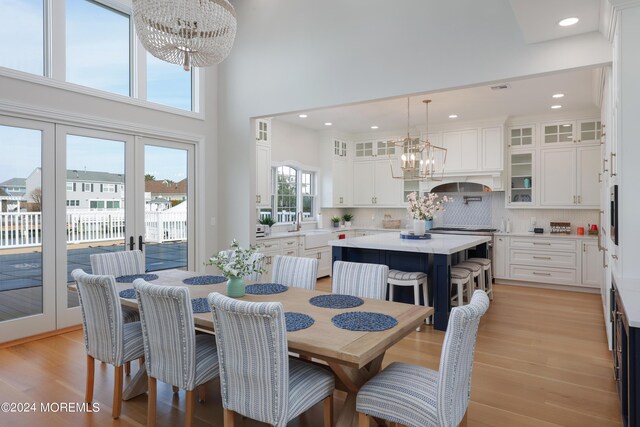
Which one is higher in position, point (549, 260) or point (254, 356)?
point (254, 356)

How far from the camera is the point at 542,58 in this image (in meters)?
3.51

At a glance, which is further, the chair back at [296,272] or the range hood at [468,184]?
the range hood at [468,184]

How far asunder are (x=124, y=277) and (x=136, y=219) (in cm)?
163

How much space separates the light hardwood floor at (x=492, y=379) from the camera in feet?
8.32

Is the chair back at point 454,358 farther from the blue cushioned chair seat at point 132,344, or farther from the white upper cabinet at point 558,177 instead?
the white upper cabinet at point 558,177

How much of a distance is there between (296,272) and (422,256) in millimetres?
1778

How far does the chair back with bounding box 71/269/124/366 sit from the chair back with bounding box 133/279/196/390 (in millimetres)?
260

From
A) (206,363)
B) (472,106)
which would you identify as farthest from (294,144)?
(206,363)

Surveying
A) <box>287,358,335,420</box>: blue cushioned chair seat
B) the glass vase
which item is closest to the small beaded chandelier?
the glass vase

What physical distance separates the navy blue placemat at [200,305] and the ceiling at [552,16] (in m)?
2.89

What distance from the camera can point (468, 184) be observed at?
7391 millimetres

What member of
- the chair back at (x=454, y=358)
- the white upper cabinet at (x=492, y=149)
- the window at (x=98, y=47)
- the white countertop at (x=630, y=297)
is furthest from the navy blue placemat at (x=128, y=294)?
the white upper cabinet at (x=492, y=149)

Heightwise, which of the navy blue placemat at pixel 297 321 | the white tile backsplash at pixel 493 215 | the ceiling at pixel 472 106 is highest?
the ceiling at pixel 472 106

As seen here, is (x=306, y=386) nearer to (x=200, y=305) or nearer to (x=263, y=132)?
(x=200, y=305)
